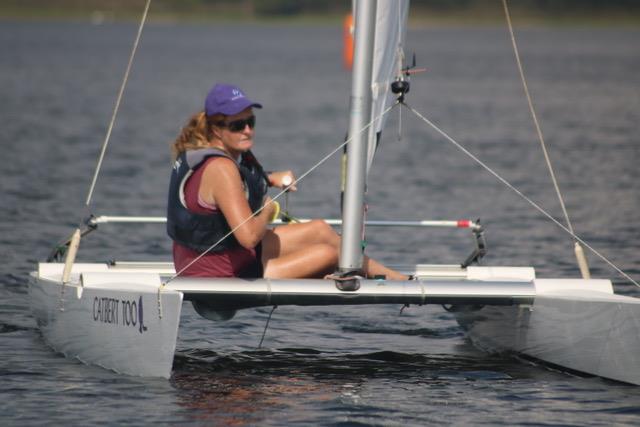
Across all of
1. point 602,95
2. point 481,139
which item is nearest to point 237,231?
point 481,139

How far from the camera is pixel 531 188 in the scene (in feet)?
63.4

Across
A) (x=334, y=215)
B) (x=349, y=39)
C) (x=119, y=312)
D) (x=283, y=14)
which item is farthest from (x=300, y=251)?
(x=283, y=14)

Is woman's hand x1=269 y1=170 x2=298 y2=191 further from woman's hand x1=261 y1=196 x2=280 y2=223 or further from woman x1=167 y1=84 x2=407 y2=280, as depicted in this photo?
woman's hand x1=261 y1=196 x2=280 y2=223

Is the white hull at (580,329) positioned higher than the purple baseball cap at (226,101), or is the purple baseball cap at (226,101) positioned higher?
the purple baseball cap at (226,101)

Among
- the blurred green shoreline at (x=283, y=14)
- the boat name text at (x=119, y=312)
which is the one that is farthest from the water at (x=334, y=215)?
the blurred green shoreline at (x=283, y=14)

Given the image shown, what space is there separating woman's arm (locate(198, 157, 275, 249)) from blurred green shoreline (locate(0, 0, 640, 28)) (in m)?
140

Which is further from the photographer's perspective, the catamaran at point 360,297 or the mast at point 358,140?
the mast at point 358,140

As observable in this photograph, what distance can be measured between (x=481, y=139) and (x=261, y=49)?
61.5 meters

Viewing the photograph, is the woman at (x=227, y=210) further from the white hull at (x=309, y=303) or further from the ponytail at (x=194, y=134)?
the white hull at (x=309, y=303)

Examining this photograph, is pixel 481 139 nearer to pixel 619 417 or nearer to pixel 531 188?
pixel 531 188

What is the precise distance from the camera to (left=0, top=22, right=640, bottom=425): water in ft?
24.7

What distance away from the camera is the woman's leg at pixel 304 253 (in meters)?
8.02

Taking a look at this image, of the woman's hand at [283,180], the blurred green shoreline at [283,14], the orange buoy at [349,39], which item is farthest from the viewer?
the blurred green shoreline at [283,14]

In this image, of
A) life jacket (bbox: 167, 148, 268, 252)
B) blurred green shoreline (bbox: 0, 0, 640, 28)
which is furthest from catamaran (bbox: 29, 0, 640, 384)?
blurred green shoreline (bbox: 0, 0, 640, 28)
